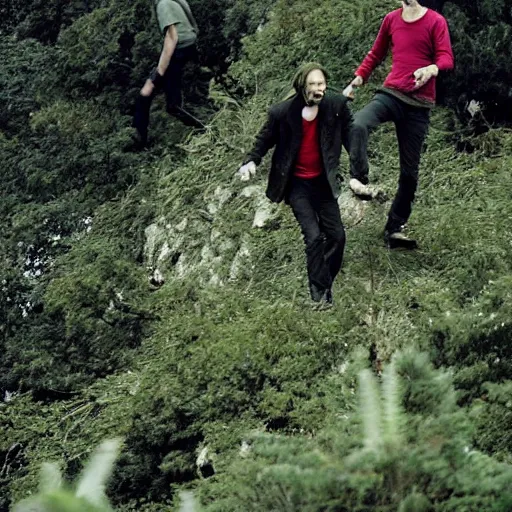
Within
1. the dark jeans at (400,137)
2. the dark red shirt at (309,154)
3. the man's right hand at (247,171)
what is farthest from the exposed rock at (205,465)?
the dark jeans at (400,137)

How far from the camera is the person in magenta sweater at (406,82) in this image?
10.6 m

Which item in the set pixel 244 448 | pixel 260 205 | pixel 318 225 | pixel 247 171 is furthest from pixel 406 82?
pixel 244 448

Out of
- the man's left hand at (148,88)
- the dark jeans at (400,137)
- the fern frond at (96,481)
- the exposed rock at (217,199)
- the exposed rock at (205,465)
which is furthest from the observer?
the man's left hand at (148,88)

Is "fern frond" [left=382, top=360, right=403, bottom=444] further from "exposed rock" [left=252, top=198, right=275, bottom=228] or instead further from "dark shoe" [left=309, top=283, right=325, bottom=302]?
"exposed rock" [left=252, top=198, right=275, bottom=228]

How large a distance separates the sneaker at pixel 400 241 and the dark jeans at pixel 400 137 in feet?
0.16

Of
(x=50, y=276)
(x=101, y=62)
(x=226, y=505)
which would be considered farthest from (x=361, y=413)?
(x=101, y=62)

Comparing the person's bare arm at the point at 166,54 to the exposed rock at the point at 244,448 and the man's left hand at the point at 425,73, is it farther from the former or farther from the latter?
the exposed rock at the point at 244,448

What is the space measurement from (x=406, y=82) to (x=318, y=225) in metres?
1.14

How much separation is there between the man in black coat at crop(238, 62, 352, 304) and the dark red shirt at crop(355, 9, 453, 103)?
0.66m

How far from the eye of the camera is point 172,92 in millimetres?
14078

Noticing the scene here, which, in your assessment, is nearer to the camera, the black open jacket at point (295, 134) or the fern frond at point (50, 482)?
the fern frond at point (50, 482)

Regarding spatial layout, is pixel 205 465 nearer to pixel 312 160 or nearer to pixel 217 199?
pixel 312 160

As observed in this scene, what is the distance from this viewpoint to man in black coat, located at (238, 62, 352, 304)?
10.3 metres

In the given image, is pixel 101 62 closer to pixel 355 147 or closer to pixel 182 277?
pixel 182 277
